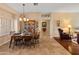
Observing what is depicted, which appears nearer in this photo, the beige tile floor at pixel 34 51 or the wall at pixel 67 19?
the beige tile floor at pixel 34 51

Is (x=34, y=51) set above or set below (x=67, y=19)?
below

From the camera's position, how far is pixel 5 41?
738 cm

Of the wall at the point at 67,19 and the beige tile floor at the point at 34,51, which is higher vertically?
the wall at the point at 67,19

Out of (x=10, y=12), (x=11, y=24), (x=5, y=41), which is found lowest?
(x=5, y=41)

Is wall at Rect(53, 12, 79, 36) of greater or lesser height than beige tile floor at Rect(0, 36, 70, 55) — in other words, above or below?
above

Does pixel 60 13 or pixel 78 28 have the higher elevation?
pixel 60 13

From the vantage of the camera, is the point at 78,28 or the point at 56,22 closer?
the point at 78,28

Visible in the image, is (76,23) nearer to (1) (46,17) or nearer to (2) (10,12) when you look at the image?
(1) (46,17)

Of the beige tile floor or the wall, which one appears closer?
the beige tile floor

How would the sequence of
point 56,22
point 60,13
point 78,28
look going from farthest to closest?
point 56,22 → point 60,13 → point 78,28

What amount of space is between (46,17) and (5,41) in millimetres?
5573

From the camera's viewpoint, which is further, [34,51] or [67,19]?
[67,19]

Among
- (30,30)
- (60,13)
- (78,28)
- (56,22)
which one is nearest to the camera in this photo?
(30,30)
